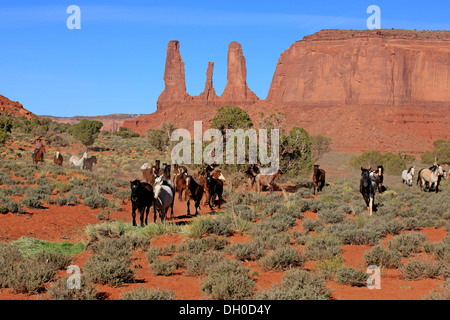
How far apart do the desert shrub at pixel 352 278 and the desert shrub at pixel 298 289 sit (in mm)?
790

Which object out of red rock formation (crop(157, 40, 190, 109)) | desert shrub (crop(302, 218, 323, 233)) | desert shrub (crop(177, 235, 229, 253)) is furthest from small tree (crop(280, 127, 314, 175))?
red rock formation (crop(157, 40, 190, 109))

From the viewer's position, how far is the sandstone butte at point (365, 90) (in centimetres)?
11225

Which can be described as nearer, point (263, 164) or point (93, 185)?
point (93, 185)

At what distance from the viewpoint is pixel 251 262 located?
33.0ft

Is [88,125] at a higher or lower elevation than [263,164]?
higher

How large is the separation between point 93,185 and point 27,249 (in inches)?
541

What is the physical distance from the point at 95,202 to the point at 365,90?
11933cm

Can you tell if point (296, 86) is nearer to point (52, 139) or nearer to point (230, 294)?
point (52, 139)

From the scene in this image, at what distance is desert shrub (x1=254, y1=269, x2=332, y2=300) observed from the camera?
661cm

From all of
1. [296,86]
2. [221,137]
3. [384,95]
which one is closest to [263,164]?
[221,137]

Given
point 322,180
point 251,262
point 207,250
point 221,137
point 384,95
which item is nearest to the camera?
point 251,262

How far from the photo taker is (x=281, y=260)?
9.25 m

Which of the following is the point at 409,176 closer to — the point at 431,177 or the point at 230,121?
the point at 431,177

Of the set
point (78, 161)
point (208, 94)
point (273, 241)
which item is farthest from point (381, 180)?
point (208, 94)
